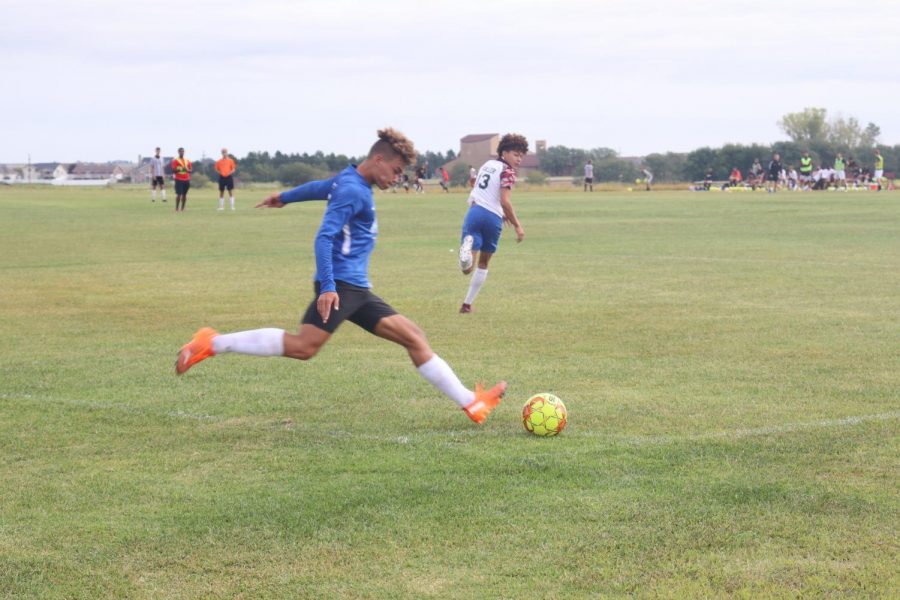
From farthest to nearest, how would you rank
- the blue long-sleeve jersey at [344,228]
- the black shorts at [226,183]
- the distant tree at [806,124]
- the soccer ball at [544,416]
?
the distant tree at [806,124], the black shorts at [226,183], the soccer ball at [544,416], the blue long-sleeve jersey at [344,228]

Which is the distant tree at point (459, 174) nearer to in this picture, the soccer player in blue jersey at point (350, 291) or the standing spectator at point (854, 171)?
the standing spectator at point (854, 171)

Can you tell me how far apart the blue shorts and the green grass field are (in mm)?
928

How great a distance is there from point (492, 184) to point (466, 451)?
792 cm

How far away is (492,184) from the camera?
14680 millimetres

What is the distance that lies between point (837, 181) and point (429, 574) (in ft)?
218

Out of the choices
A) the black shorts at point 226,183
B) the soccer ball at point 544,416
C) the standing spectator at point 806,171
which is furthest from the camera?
the standing spectator at point 806,171

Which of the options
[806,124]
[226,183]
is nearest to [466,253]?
[226,183]

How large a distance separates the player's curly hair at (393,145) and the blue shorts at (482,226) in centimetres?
729

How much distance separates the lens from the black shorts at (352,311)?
24.4 feet

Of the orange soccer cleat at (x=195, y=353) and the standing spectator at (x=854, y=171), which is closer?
the orange soccer cleat at (x=195, y=353)

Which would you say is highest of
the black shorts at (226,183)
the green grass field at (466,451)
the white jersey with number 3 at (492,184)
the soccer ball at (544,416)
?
the white jersey with number 3 at (492,184)

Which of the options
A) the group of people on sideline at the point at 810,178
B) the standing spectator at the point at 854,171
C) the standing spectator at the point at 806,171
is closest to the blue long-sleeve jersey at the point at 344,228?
the group of people on sideline at the point at 810,178

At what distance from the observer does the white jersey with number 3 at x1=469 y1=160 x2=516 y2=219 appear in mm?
14594

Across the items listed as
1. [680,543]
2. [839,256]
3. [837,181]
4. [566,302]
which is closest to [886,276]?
[839,256]
